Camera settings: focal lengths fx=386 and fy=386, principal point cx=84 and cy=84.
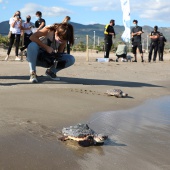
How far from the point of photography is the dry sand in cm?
282

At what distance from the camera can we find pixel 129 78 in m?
8.50

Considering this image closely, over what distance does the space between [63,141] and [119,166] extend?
64 centimetres

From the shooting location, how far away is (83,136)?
3.18 metres

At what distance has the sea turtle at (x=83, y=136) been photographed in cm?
316

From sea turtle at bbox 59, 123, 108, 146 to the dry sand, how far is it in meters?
0.06

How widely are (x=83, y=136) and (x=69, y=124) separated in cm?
72

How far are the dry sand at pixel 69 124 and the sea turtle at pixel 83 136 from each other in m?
0.06

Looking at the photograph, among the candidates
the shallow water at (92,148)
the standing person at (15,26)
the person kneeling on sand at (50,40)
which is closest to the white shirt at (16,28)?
the standing person at (15,26)

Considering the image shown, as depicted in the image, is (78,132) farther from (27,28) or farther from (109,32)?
(109,32)

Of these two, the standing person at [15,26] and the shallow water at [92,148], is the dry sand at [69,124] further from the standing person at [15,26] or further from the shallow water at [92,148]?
the standing person at [15,26]

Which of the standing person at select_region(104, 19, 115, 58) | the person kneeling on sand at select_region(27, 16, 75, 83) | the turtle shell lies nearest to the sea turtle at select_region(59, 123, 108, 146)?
the turtle shell

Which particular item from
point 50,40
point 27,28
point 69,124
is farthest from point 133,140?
point 27,28

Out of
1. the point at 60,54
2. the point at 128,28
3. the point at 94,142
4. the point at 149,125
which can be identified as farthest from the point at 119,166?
the point at 128,28

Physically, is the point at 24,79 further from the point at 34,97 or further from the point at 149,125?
the point at 149,125
